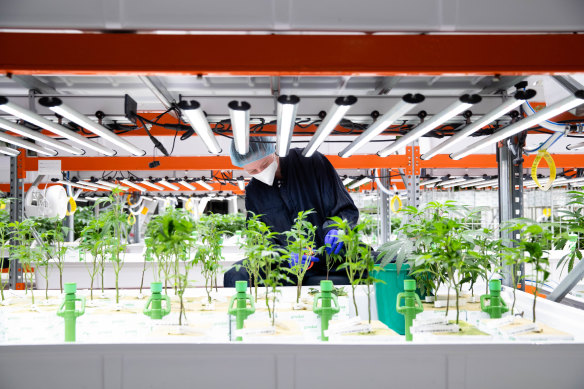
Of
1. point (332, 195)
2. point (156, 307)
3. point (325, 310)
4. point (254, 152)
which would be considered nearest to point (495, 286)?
point (325, 310)

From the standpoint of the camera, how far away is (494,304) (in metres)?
1.75

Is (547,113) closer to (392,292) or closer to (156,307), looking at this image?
(392,292)

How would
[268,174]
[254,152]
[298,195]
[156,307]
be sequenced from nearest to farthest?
[156,307] < [254,152] < [268,174] < [298,195]

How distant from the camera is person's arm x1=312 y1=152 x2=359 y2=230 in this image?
3.45 meters

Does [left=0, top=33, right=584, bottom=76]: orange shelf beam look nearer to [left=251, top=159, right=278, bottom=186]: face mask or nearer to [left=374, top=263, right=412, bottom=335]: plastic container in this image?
[left=374, top=263, right=412, bottom=335]: plastic container

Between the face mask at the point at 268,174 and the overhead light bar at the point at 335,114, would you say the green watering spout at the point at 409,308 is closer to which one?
the overhead light bar at the point at 335,114

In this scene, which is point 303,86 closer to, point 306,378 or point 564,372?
point 306,378

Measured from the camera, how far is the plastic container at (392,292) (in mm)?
1952

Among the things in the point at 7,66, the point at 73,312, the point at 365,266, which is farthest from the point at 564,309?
the point at 7,66

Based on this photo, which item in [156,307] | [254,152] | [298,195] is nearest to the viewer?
[156,307]

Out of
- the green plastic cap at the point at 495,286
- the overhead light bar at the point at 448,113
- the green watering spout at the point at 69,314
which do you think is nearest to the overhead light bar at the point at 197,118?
the green watering spout at the point at 69,314

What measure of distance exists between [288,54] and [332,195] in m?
2.08

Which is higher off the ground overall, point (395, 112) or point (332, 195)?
point (395, 112)

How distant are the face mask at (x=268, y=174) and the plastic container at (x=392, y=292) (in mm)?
1509
